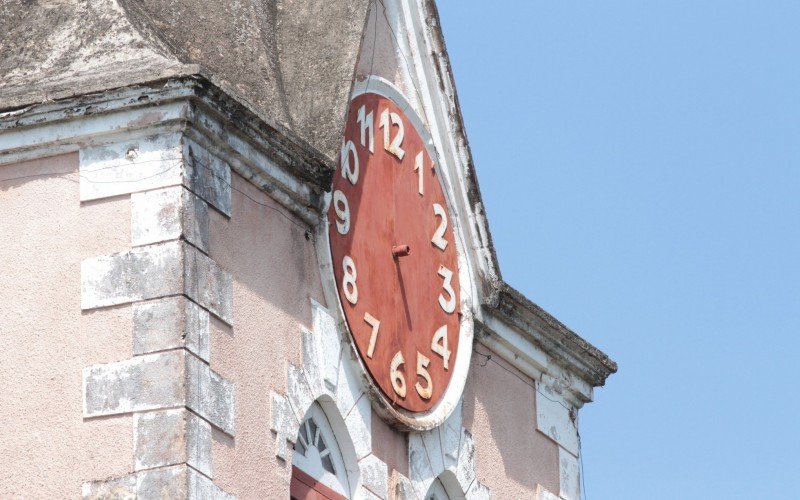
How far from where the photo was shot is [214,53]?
1698cm

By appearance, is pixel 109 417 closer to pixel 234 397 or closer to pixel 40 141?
pixel 234 397

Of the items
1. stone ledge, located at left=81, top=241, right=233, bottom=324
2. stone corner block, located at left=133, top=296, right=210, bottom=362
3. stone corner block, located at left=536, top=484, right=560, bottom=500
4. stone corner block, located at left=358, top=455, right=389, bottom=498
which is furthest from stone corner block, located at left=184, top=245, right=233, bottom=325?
stone corner block, located at left=536, top=484, right=560, bottom=500

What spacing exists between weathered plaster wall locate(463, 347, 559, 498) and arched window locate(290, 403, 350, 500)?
2.06 metres

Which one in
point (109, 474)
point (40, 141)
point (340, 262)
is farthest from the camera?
point (340, 262)

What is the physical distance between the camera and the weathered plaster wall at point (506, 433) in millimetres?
18391

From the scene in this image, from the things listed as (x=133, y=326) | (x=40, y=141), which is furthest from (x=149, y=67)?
(x=133, y=326)

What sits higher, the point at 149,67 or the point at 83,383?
the point at 149,67

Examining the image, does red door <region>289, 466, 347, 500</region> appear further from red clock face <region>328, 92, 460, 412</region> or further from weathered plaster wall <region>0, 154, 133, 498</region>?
weathered plaster wall <region>0, 154, 133, 498</region>

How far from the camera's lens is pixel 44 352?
1495 centimetres

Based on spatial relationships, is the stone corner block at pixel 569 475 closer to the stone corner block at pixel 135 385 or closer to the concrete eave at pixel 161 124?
the concrete eave at pixel 161 124

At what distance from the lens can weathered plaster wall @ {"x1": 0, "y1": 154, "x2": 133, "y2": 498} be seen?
14.5 m

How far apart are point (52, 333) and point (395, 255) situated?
3417 millimetres

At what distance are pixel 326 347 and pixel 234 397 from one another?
1.41 meters

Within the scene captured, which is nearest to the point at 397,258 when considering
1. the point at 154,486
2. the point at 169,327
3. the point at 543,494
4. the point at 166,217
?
the point at 543,494
